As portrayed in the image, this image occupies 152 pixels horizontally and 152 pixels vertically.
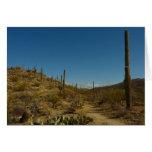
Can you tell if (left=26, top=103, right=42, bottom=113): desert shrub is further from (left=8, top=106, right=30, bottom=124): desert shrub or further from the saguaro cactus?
the saguaro cactus

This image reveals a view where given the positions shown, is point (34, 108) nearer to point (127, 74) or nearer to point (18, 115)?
point (18, 115)

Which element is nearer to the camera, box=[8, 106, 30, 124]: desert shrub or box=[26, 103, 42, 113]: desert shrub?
box=[8, 106, 30, 124]: desert shrub

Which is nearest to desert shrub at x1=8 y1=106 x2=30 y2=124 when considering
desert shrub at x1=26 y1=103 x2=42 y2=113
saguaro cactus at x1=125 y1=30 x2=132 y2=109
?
desert shrub at x1=26 y1=103 x2=42 y2=113

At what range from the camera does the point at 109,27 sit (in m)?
3.35

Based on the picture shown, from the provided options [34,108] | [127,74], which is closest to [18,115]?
[34,108]

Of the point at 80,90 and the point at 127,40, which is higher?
the point at 127,40

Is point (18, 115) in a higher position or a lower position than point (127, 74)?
lower

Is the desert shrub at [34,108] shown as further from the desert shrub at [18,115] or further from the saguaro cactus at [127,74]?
the saguaro cactus at [127,74]

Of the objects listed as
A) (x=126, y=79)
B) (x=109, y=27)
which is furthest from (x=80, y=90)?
(x=109, y=27)
